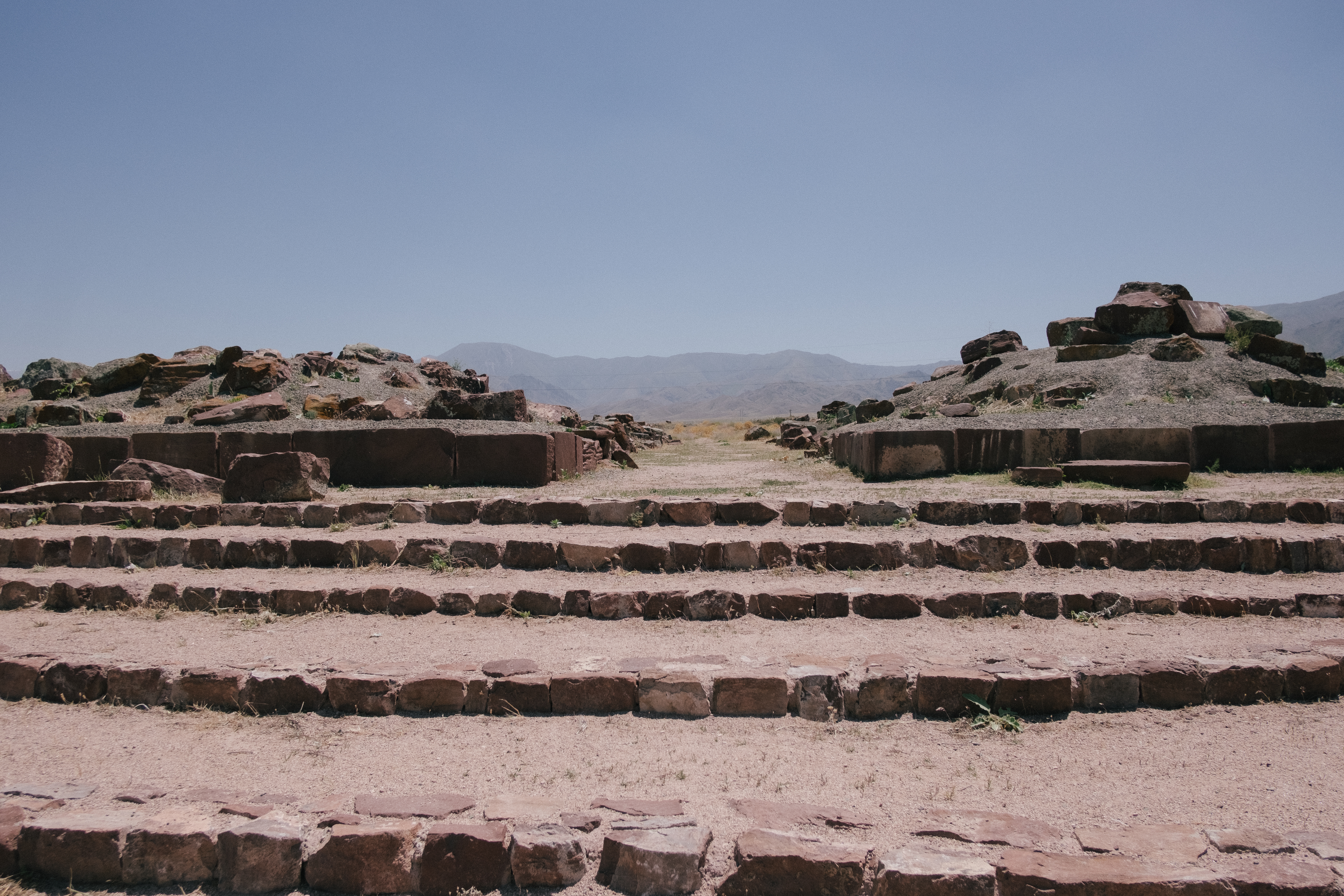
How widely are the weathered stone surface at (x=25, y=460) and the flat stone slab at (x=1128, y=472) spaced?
44.9ft

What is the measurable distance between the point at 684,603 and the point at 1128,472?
252 inches

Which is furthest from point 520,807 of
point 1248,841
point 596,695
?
point 1248,841

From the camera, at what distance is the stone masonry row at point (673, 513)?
818 cm

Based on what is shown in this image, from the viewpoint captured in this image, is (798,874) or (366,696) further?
(366,696)

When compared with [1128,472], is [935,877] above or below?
below

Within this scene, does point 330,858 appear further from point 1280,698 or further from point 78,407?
point 78,407

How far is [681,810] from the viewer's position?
3.54 m

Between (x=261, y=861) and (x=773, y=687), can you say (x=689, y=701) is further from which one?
(x=261, y=861)

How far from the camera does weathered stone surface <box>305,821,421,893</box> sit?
11.0 feet

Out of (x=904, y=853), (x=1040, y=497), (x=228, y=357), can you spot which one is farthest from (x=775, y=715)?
(x=228, y=357)

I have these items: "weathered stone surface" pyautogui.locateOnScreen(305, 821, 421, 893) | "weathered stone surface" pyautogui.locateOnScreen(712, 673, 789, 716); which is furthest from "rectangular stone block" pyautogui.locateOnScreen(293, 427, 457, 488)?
"weathered stone surface" pyautogui.locateOnScreen(305, 821, 421, 893)

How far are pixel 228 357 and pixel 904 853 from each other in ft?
61.9

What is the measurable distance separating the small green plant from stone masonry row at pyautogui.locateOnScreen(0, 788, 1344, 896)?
1.16 metres

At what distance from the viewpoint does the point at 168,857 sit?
3461 mm
